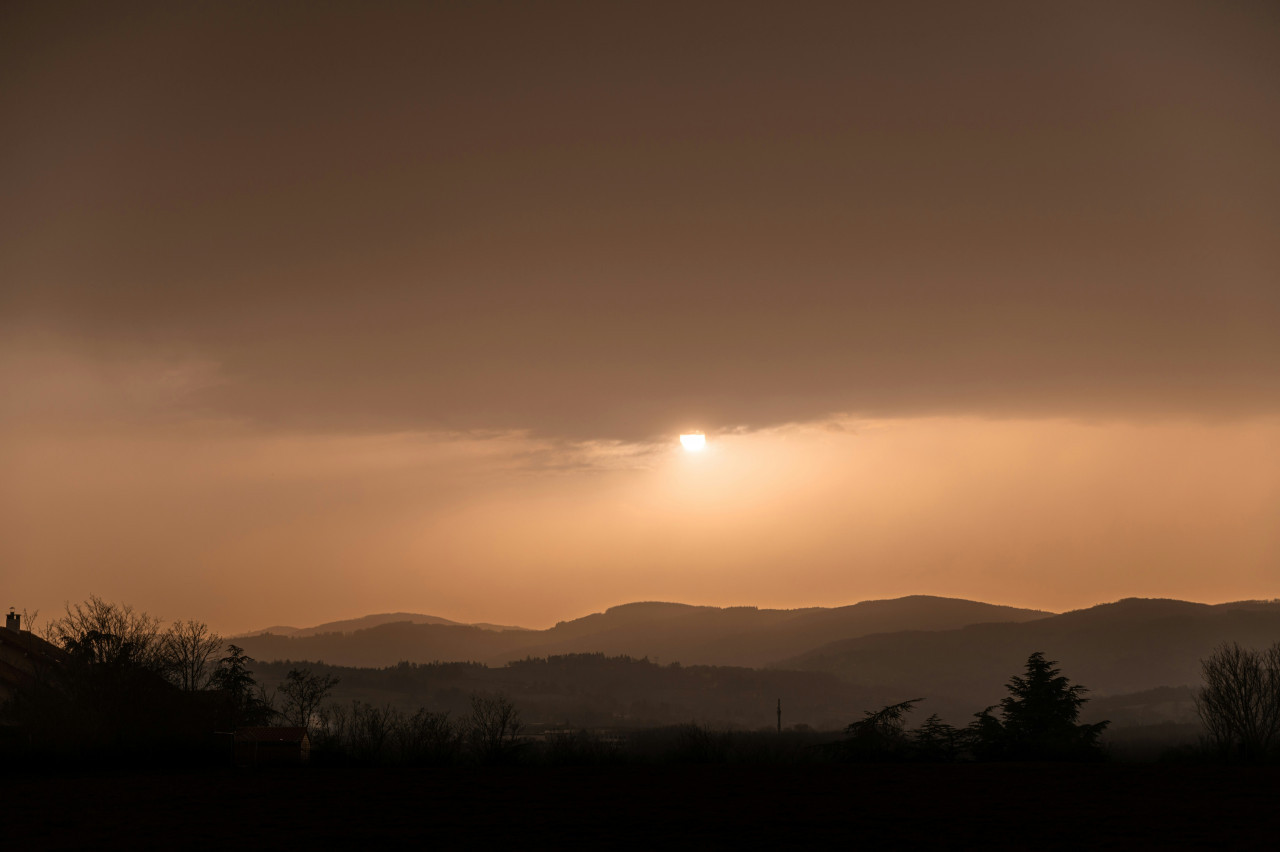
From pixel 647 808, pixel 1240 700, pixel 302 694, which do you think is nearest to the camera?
pixel 647 808

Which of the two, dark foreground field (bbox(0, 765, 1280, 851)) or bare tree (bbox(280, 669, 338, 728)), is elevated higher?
bare tree (bbox(280, 669, 338, 728))

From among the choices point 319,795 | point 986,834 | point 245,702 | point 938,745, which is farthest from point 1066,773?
point 245,702

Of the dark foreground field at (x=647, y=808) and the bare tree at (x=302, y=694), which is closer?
the dark foreground field at (x=647, y=808)

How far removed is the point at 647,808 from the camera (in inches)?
1156

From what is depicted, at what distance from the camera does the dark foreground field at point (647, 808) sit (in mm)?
24594

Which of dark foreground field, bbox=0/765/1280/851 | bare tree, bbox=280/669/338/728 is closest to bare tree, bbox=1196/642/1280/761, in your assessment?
dark foreground field, bbox=0/765/1280/851

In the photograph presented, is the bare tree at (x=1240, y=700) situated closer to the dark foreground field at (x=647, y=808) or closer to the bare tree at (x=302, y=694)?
the dark foreground field at (x=647, y=808)

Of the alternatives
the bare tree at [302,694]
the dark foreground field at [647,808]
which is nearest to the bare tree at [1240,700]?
the dark foreground field at [647,808]

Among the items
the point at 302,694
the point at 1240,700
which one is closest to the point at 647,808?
the point at 1240,700

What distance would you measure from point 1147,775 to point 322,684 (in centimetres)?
8433

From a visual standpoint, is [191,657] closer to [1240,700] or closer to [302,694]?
[302,694]

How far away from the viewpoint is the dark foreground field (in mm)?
24594

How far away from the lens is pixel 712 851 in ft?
76.5

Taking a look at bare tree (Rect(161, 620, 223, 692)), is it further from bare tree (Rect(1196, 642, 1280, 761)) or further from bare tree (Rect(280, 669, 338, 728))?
bare tree (Rect(1196, 642, 1280, 761))
